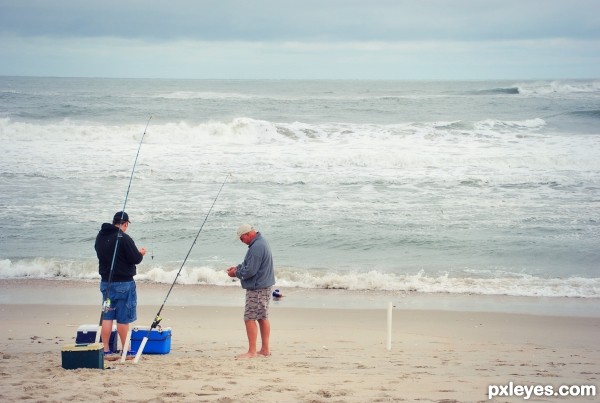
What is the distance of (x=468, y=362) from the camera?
6.18 meters

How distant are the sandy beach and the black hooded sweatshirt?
2.30ft

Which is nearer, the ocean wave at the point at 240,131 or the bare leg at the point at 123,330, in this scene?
the bare leg at the point at 123,330

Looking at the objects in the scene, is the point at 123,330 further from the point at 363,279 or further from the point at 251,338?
the point at 363,279

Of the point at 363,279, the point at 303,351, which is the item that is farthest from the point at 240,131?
the point at 303,351

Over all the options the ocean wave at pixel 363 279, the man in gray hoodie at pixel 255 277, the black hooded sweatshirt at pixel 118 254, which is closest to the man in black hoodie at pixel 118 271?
the black hooded sweatshirt at pixel 118 254

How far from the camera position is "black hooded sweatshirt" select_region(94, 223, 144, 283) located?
234 inches

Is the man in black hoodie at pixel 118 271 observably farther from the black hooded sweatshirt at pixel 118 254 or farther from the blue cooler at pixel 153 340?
the blue cooler at pixel 153 340

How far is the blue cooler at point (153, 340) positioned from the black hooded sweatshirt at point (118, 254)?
0.51 metres

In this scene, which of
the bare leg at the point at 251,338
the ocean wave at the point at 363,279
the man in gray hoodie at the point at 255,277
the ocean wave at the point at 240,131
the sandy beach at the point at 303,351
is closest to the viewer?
the sandy beach at the point at 303,351

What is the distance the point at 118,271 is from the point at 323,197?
9700 mm

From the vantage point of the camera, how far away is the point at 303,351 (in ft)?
22.0

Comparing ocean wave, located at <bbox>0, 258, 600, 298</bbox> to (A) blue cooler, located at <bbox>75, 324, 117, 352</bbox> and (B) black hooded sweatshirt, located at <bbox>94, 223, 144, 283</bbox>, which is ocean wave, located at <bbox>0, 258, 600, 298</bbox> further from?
(B) black hooded sweatshirt, located at <bbox>94, 223, 144, 283</bbox>

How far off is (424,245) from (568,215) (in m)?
3.43

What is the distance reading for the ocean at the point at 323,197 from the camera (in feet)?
34.2
